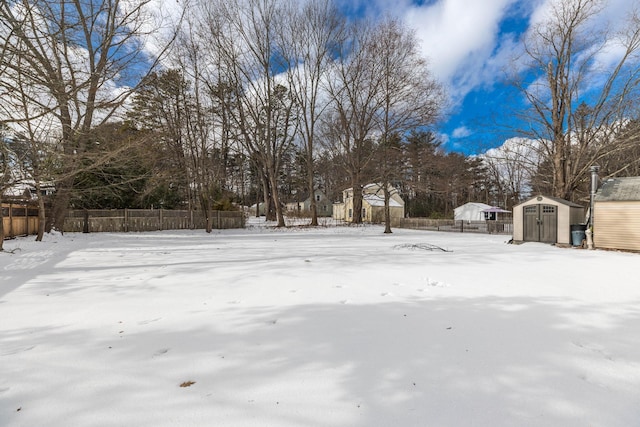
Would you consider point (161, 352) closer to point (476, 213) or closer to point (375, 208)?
point (375, 208)

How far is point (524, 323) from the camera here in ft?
10.1

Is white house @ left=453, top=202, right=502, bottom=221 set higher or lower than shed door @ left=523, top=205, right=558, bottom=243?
higher

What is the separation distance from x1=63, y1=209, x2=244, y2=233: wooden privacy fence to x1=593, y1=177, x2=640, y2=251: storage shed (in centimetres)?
1939

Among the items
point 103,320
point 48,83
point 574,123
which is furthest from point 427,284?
point 574,123

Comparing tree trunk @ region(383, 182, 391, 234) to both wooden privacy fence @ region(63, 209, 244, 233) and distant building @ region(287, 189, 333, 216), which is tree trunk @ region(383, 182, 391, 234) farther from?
distant building @ region(287, 189, 333, 216)

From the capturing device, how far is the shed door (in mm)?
11383

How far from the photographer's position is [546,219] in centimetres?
1157

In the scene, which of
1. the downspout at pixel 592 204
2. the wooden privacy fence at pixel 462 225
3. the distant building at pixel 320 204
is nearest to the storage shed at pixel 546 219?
the downspout at pixel 592 204

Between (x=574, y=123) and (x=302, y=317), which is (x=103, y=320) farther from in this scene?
(x=574, y=123)

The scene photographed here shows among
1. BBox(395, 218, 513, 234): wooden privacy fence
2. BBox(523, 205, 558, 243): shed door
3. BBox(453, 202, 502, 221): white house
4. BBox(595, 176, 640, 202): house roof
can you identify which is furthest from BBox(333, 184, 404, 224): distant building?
BBox(595, 176, 640, 202): house roof

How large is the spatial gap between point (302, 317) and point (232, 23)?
73.8ft

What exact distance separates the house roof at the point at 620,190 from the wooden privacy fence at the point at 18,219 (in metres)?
19.7

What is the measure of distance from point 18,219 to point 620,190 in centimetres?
2102

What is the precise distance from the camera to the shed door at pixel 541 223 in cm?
1138
